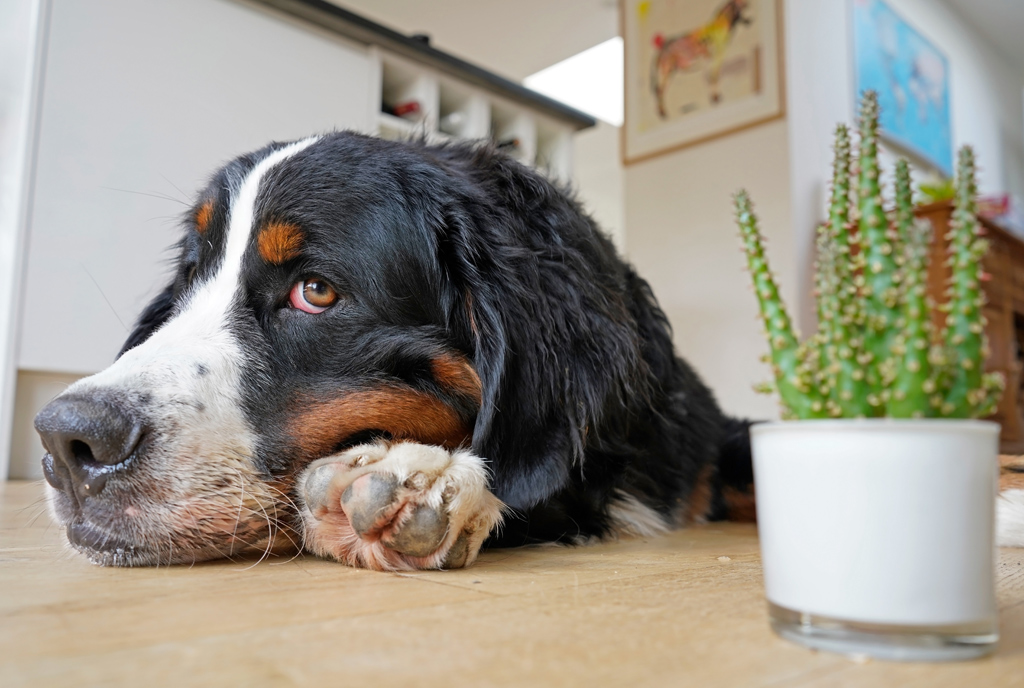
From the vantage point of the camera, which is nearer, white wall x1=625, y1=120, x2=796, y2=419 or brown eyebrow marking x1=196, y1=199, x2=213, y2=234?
brown eyebrow marking x1=196, y1=199, x2=213, y2=234

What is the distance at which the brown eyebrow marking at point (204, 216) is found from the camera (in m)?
1.31

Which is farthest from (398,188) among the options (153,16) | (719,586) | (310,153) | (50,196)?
(153,16)

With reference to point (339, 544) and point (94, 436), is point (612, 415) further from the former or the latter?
point (94, 436)

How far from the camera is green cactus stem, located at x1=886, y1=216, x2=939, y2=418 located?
1.94ft

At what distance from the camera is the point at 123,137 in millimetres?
2893

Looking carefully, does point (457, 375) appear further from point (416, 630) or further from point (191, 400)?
point (416, 630)

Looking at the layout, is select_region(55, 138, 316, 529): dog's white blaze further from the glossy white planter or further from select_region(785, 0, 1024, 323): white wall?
select_region(785, 0, 1024, 323): white wall

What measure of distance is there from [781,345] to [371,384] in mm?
638

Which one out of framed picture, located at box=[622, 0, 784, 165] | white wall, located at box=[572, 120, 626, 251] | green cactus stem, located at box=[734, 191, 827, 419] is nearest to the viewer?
green cactus stem, located at box=[734, 191, 827, 419]

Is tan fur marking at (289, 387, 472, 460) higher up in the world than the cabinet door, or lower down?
lower down

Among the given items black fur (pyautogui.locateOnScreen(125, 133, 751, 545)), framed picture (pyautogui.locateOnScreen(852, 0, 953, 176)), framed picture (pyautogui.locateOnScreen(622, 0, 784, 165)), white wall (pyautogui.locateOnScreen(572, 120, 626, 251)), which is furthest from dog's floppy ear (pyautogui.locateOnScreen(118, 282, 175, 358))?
white wall (pyautogui.locateOnScreen(572, 120, 626, 251))

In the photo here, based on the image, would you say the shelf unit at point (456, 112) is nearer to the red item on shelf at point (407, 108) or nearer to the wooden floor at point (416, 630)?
the red item on shelf at point (407, 108)

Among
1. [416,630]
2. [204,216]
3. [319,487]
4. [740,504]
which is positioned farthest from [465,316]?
[740,504]

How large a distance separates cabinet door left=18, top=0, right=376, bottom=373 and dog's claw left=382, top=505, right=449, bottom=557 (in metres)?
1.97
